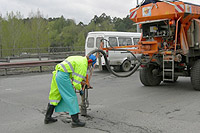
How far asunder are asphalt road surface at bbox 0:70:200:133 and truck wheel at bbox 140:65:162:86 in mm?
594

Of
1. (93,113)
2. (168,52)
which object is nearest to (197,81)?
(168,52)

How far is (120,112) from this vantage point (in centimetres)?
607

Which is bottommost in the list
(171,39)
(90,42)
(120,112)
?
(120,112)

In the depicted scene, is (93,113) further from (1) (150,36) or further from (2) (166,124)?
(1) (150,36)

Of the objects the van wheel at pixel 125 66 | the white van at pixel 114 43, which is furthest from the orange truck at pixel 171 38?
the van wheel at pixel 125 66

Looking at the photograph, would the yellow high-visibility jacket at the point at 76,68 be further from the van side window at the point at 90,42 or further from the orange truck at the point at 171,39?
the van side window at the point at 90,42

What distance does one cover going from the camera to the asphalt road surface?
496cm

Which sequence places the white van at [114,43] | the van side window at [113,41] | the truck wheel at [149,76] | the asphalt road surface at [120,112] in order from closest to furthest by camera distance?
the asphalt road surface at [120,112]
the truck wheel at [149,76]
the white van at [114,43]
the van side window at [113,41]

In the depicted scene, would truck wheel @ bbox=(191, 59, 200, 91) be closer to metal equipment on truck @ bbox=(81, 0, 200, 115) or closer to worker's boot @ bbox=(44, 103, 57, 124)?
metal equipment on truck @ bbox=(81, 0, 200, 115)

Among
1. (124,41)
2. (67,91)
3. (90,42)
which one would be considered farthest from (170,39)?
(90,42)

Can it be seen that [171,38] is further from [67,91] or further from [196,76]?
[67,91]

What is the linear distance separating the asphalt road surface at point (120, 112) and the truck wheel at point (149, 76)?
594mm

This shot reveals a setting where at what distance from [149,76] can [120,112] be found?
381cm

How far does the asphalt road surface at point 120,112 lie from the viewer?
4965 mm
